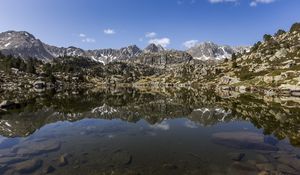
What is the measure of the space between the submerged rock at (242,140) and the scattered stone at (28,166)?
2279 centimetres

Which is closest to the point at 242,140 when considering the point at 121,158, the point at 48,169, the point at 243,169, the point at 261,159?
the point at 261,159

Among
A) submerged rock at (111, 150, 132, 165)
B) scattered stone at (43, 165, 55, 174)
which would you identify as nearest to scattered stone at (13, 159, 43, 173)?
scattered stone at (43, 165, 55, 174)

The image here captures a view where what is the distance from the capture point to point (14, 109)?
74.2 meters

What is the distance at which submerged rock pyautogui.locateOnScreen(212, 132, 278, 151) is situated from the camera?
35250mm

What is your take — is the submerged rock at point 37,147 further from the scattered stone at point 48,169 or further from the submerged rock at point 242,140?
the submerged rock at point 242,140

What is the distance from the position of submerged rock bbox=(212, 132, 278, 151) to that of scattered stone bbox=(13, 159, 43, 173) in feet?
74.8

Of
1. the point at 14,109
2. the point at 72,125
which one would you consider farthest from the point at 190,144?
the point at 14,109

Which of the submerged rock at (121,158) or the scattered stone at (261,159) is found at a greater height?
the scattered stone at (261,159)

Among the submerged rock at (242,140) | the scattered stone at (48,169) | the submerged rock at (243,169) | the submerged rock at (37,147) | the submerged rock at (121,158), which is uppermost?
the submerged rock at (242,140)

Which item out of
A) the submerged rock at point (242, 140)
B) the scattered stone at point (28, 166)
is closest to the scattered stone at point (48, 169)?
the scattered stone at point (28, 166)

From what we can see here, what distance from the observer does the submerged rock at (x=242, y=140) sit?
35250 mm

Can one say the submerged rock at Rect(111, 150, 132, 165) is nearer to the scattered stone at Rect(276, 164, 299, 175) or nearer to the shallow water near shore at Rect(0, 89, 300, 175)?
the shallow water near shore at Rect(0, 89, 300, 175)

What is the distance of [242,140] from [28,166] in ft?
91.6

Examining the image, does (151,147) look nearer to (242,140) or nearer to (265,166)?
(265,166)
